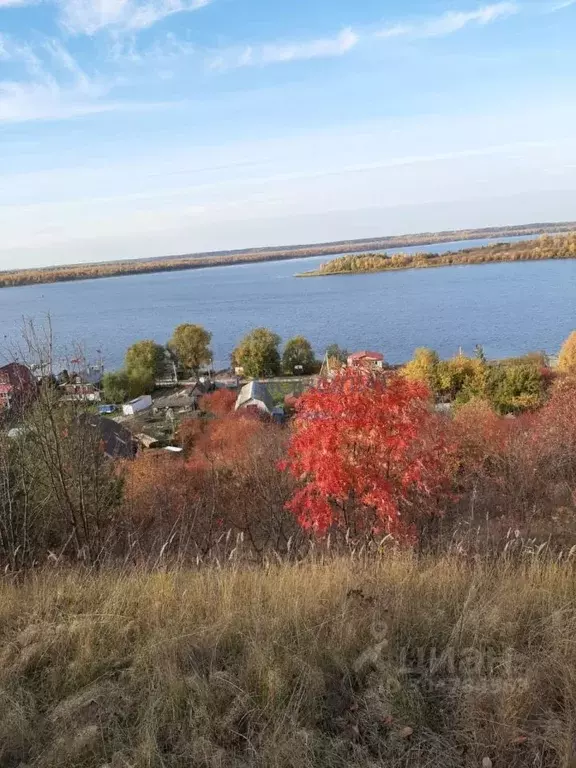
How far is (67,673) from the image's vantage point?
2.69m

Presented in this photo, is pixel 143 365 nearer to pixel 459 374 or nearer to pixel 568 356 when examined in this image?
pixel 459 374

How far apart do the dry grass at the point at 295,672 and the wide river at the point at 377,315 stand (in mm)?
39319

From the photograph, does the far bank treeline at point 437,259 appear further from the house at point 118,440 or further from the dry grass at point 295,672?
the dry grass at point 295,672

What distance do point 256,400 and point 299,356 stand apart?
13982 millimetres

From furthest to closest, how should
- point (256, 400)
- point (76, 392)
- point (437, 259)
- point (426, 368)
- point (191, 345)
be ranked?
1. point (437, 259)
2. point (191, 345)
3. point (426, 368)
4. point (256, 400)
5. point (76, 392)

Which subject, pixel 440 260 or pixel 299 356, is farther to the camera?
pixel 440 260

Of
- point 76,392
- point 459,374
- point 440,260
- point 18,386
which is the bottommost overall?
point 459,374

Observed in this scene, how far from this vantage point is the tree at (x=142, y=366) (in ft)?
157

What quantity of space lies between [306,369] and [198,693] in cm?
4940

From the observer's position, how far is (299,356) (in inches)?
2007

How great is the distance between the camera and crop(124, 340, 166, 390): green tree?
47875 millimetres

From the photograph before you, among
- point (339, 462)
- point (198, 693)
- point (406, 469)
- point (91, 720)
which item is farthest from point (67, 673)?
point (406, 469)

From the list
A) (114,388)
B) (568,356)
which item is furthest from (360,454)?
(114,388)

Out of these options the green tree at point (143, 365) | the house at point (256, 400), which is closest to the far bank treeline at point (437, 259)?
the green tree at point (143, 365)
